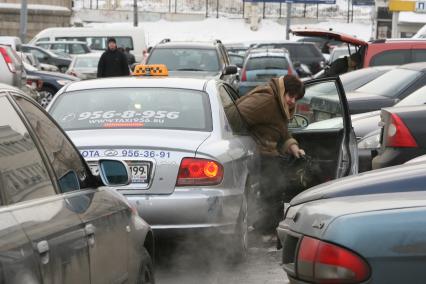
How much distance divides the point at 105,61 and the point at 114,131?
12.3 m

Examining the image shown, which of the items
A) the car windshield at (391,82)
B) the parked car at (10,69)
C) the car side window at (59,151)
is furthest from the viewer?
the parked car at (10,69)

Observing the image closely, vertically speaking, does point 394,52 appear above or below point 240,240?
above

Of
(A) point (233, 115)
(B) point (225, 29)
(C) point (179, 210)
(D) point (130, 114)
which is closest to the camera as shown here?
(C) point (179, 210)

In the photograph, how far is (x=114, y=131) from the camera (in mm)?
7051

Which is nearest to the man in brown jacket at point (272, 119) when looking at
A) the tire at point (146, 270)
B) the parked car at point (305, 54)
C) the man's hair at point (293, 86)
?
the man's hair at point (293, 86)

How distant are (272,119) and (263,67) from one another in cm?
1505

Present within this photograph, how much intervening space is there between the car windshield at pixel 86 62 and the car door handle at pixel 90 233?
23633mm

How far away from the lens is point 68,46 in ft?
122

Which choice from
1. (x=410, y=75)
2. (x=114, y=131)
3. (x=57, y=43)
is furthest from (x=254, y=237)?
(x=57, y=43)

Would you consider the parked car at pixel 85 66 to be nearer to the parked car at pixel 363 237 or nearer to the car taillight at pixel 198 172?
the car taillight at pixel 198 172

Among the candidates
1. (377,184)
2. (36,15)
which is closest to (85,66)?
(377,184)

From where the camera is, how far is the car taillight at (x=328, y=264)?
339 cm

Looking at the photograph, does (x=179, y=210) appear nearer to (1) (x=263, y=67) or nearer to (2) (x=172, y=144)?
(2) (x=172, y=144)

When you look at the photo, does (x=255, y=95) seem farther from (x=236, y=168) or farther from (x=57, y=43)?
(x=57, y=43)
